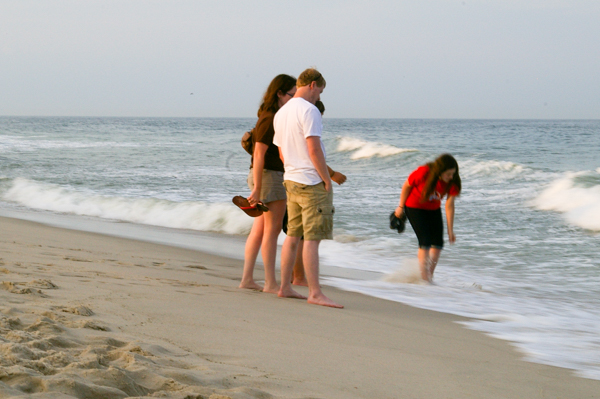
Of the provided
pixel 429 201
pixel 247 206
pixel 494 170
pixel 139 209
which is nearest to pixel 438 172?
pixel 429 201

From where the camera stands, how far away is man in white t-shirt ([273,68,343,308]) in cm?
405

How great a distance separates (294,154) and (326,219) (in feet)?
1.70

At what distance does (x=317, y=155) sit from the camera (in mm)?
4051

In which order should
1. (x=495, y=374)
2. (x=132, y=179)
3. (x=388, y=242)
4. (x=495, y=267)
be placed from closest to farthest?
(x=495, y=374) < (x=495, y=267) < (x=388, y=242) < (x=132, y=179)

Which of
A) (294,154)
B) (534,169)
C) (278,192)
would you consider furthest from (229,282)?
(534,169)

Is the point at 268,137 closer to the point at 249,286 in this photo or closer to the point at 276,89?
the point at 276,89

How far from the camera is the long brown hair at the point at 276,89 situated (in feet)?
14.7

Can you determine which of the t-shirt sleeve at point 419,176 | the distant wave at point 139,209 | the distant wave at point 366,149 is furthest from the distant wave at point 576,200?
the distant wave at point 366,149

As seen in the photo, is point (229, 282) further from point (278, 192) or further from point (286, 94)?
point (286, 94)

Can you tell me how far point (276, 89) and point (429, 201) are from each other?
199cm

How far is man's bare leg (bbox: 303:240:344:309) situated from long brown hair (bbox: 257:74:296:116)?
1084mm

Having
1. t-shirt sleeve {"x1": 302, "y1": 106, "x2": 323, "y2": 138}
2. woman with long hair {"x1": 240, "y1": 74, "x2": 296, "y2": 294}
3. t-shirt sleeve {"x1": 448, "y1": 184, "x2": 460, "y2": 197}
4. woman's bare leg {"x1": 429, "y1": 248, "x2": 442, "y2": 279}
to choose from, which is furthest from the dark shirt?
woman's bare leg {"x1": 429, "y1": 248, "x2": 442, "y2": 279}

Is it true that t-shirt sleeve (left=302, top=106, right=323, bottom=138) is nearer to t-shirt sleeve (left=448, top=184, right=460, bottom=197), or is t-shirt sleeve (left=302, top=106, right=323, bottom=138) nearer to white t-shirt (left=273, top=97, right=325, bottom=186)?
white t-shirt (left=273, top=97, right=325, bottom=186)

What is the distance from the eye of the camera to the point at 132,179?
1578 centimetres
